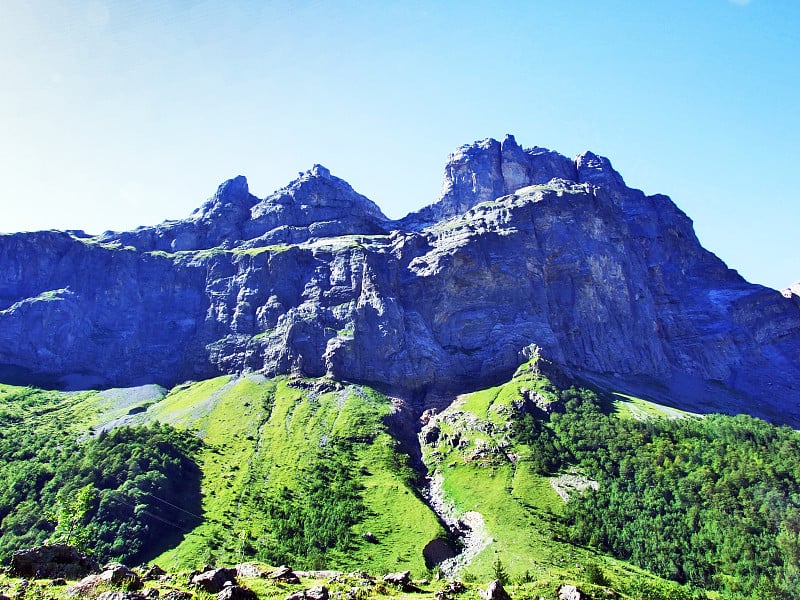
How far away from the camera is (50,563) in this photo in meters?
47.4

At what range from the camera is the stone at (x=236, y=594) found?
41.4 metres

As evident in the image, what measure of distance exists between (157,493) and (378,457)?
63.5 m

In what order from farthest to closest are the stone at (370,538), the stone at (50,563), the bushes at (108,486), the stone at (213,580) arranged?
the bushes at (108,486) < the stone at (370,538) < the stone at (50,563) < the stone at (213,580)

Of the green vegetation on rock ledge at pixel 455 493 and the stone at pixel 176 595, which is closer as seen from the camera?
the stone at pixel 176 595

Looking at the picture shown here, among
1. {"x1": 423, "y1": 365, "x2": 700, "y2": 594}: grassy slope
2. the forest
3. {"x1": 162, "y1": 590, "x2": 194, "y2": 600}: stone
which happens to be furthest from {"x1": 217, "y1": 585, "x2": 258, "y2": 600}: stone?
the forest

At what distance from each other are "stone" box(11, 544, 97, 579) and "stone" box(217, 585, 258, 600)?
47.6 ft

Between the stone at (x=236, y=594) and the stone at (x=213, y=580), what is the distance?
8.90 feet

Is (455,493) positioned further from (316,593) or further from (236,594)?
(236,594)

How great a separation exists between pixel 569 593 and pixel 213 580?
32.0 metres

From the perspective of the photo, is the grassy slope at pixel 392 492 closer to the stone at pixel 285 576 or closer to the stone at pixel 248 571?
the stone at pixel 248 571

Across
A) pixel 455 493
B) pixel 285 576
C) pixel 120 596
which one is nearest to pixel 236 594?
pixel 120 596

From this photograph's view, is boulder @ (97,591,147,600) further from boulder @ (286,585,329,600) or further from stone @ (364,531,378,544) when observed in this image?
stone @ (364,531,378,544)

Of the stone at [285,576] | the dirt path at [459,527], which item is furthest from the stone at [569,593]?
the dirt path at [459,527]

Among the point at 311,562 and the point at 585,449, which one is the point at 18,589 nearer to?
A: the point at 311,562
